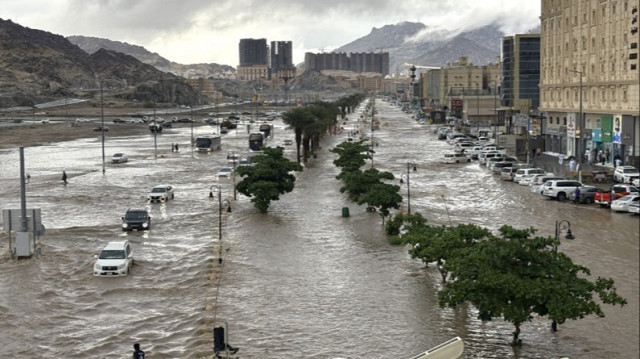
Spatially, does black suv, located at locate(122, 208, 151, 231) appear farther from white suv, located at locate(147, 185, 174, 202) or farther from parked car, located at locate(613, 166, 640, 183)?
parked car, located at locate(613, 166, 640, 183)

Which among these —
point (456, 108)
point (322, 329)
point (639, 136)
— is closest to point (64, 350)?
point (322, 329)

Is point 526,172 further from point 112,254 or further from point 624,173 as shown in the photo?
point 112,254

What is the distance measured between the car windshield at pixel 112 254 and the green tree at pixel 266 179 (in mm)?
15868

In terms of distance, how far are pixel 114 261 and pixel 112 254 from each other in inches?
28.8

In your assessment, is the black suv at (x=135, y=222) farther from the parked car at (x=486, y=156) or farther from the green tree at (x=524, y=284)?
the parked car at (x=486, y=156)

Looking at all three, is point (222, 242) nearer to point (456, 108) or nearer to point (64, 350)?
point (64, 350)

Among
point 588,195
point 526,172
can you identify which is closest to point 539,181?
point 526,172

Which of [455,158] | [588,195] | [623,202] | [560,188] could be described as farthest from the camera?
[455,158]

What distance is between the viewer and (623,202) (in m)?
46.7

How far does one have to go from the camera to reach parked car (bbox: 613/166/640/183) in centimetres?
5786

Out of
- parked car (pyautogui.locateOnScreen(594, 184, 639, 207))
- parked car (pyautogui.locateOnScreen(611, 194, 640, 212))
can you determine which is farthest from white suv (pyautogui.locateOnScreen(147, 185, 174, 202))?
parked car (pyautogui.locateOnScreen(611, 194, 640, 212))

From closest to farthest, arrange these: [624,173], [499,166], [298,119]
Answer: [624,173] < [499,166] < [298,119]

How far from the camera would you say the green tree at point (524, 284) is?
66.9 ft

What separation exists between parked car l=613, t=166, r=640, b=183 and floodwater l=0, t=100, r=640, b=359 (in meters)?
6.30
